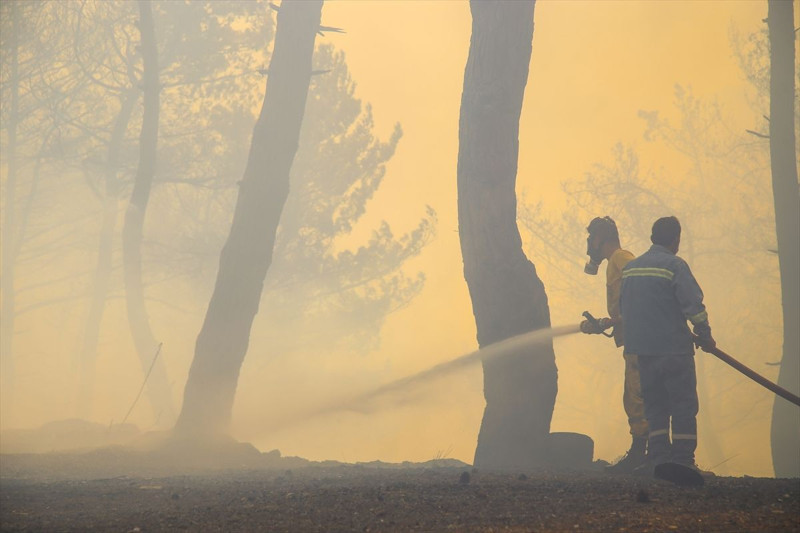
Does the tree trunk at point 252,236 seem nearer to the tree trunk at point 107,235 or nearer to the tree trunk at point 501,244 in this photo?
the tree trunk at point 501,244

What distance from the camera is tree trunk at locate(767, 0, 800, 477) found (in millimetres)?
12305

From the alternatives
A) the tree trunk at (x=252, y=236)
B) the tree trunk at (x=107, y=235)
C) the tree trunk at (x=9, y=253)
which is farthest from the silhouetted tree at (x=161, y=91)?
the tree trunk at (x=252, y=236)

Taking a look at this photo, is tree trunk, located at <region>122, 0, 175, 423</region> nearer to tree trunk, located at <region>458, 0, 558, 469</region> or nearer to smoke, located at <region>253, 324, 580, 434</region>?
smoke, located at <region>253, 324, 580, 434</region>

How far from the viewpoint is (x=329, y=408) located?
1149 centimetres

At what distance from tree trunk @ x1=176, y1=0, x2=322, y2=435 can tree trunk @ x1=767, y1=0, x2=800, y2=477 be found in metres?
6.79

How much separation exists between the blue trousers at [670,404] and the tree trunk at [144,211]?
13.0 metres

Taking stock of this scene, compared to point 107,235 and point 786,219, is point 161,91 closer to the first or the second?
point 107,235

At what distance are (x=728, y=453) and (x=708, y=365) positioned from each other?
2529mm

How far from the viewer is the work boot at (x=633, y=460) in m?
7.78

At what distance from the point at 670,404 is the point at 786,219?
6.61m

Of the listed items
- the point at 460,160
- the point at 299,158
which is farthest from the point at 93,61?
the point at 460,160

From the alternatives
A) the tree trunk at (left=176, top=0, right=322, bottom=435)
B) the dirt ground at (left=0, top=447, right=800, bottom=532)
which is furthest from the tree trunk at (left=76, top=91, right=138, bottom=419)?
the dirt ground at (left=0, top=447, right=800, bottom=532)

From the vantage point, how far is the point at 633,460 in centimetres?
784

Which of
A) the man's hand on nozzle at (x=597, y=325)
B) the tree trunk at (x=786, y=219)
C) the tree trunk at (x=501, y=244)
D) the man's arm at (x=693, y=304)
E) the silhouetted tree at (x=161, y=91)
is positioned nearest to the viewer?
the man's arm at (x=693, y=304)
